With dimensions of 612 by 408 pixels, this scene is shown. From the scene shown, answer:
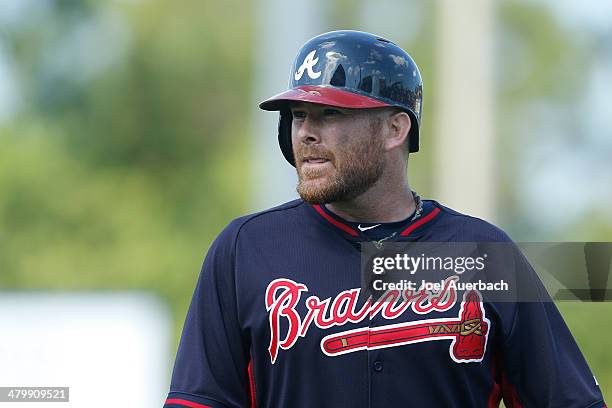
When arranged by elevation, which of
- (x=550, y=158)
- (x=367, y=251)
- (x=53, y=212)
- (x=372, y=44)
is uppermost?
(x=372, y=44)

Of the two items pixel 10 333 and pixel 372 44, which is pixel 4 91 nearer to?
pixel 10 333

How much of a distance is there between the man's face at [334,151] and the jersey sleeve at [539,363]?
0.64 m

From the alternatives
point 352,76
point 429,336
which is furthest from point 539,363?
point 352,76

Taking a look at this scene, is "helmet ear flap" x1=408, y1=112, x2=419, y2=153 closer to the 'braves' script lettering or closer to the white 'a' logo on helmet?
the white 'a' logo on helmet

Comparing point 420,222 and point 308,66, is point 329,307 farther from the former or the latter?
point 308,66

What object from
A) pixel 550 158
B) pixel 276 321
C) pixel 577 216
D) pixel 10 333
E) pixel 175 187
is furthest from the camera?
pixel 175 187

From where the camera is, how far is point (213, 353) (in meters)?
3.89

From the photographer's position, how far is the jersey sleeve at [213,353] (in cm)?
386

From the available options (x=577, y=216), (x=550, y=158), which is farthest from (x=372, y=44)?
(x=550, y=158)

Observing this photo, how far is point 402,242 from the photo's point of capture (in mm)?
4078

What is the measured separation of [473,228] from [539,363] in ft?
1.67

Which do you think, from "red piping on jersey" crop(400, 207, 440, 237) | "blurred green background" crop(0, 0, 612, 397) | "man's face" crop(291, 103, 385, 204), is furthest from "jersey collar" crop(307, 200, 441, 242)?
"blurred green background" crop(0, 0, 612, 397)

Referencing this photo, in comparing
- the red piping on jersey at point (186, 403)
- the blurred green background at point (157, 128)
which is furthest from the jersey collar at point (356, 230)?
the blurred green background at point (157, 128)

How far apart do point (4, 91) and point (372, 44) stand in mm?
17787
